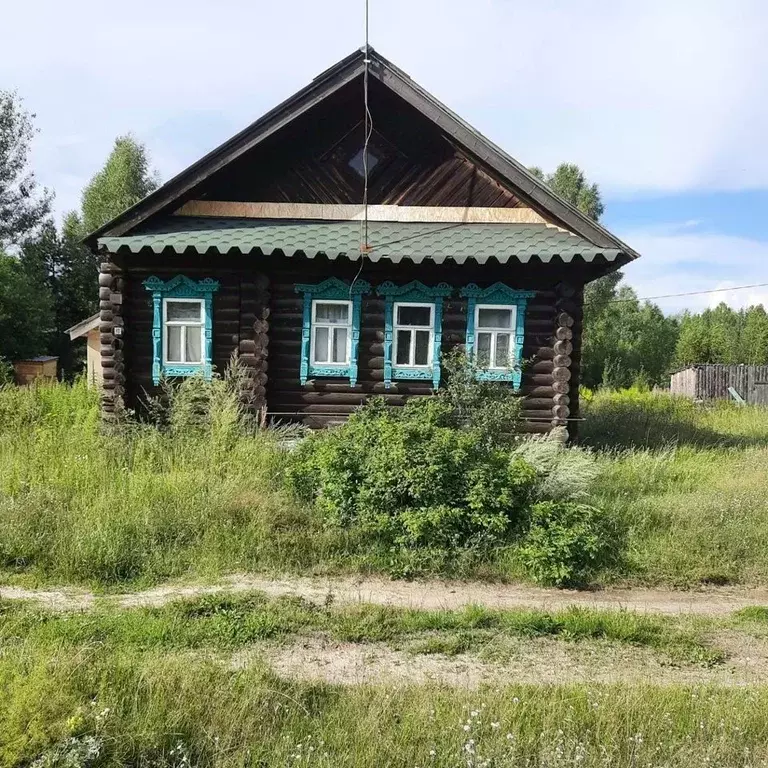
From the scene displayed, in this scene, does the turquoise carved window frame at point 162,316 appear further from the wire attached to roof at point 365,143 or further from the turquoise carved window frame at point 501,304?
the turquoise carved window frame at point 501,304

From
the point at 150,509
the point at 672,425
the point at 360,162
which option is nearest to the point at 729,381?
the point at 672,425

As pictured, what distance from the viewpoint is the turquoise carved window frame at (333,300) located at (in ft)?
37.1

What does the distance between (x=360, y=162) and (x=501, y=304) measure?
357 cm

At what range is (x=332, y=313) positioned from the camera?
1147 centimetres

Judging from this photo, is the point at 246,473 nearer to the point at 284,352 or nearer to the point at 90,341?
the point at 284,352

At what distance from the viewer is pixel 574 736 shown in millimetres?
3750

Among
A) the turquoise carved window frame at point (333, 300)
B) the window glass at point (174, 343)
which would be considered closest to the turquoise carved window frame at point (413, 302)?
the turquoise carved window frame at point (333, 300)

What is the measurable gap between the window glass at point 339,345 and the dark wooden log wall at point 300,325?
1.00 feet

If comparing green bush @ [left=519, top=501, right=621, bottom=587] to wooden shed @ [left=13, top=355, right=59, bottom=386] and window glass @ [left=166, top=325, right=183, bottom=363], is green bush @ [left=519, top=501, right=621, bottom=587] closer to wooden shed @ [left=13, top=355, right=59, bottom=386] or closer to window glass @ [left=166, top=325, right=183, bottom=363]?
window glass @ [left=166, top=325, right=183, bottom=363]

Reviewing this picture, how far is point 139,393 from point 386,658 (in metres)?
8.12

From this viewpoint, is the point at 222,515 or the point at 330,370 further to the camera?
the point at 330,370

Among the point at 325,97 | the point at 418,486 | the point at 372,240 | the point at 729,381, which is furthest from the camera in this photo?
the point at 729,381

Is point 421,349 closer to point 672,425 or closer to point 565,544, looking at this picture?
point 565,544

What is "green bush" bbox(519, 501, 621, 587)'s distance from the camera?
256 inches
